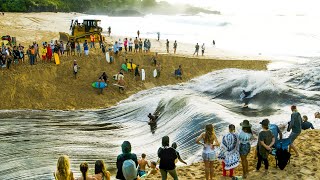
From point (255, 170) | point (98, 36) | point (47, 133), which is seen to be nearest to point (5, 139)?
point (47, 133)

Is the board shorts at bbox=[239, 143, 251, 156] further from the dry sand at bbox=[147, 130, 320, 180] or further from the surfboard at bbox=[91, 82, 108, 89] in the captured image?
the surfboard at bbox=[91, 82, 108, 89]

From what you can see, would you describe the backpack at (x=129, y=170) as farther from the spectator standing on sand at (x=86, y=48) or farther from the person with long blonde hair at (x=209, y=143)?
the spectator standing on sand at (x=86, y=48)

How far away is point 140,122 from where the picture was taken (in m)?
21.0

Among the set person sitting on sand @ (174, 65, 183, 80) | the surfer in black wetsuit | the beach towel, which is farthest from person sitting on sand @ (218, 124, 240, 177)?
person sitting on sand @ (174, 65, 183, 80)

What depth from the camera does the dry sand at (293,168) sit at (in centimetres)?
1009

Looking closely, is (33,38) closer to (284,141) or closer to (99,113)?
(99,113)

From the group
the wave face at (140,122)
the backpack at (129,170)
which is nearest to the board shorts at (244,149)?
the backpack at (129,170)

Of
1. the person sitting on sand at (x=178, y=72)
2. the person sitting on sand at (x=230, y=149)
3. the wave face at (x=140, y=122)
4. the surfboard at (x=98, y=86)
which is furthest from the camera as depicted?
the person sitting on sand at (x=178, y=72)

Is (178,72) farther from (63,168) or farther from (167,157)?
(63,168)

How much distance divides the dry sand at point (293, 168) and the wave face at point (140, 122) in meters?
2.71

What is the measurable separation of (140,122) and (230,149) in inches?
460

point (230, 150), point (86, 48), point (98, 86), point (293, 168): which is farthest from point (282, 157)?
point (86, 48)

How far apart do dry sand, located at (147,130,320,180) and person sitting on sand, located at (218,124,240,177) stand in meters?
0.67

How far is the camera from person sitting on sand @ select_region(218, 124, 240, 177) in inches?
374
